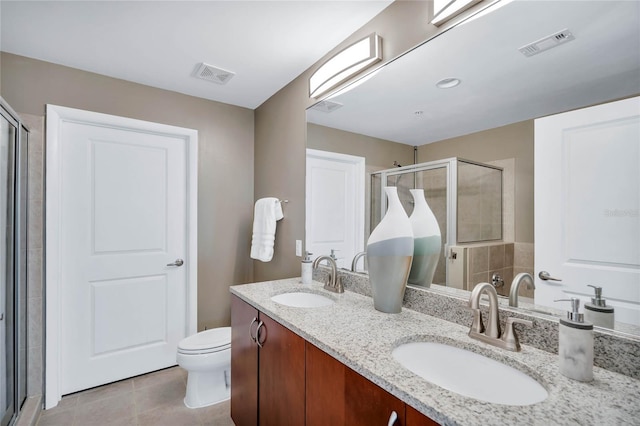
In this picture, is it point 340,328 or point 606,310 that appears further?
point 340,328

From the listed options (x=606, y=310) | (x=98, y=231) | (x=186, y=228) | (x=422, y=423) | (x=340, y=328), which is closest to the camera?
(x=422, y=423)

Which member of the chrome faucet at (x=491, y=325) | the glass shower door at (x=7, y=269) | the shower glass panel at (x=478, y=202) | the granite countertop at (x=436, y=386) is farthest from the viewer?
the glass shower door at (x=7, y=269)

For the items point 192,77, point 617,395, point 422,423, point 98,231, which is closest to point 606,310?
point 617,395

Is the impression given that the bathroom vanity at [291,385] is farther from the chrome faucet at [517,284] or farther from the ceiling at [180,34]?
the ceiling at [180,34]

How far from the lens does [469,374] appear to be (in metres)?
0.96

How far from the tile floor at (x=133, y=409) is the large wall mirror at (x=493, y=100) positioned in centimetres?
138

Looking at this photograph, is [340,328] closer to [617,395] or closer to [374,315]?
[374,315]

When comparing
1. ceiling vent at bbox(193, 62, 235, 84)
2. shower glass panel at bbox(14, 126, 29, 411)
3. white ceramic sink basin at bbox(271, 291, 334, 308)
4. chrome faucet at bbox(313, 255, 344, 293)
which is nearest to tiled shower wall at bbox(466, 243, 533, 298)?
chrome faucet at bbox(313, 255, 344, 293)

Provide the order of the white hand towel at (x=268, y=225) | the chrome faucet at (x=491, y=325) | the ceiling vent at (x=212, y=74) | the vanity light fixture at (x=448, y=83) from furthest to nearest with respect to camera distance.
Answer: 1. the white hand towel at (x=268, y=225)
2. the ceiling vent at (x=212, y=74)
3. the vanity light fixture at (x=448, y=83)
4. the chrome faucet at (x=491, y=325)

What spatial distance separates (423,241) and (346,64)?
104cm

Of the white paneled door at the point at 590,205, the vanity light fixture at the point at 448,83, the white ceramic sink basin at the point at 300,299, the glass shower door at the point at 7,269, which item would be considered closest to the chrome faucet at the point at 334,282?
the white ceramic sink basin at the point at 300,299

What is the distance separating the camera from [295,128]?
7.41 ft

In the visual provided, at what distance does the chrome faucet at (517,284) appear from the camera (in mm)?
1044

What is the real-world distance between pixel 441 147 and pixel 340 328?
870 mm
